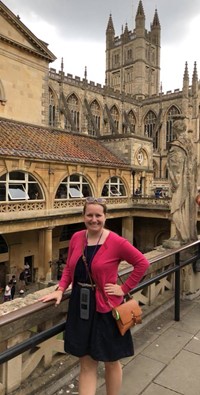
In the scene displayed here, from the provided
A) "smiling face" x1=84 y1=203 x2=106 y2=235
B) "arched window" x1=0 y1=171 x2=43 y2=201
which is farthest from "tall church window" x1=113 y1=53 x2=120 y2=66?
"smiling face" x1=84 y1=203 x2=106 y2=235

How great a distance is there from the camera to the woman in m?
2.31

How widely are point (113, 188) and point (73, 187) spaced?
433cm

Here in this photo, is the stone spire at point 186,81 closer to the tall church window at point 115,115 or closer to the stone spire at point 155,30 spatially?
the tall church window at point 115,115

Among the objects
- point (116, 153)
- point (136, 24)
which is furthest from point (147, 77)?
point (116, 153)

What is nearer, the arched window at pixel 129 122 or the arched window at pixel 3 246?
the arched window at pixel 3 246

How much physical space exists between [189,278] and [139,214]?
1856 cm

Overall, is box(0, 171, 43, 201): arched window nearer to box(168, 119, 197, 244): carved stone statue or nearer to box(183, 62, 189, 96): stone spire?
box(168, 119, 197, 244): carved stone statue

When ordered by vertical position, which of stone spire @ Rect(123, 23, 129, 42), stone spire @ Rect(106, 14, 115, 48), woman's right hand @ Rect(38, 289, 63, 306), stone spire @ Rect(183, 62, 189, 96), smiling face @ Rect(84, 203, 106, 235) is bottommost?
woman's right hand @ Rect(38, 289, 63, 306)

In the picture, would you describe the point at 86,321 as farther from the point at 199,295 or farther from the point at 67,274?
the point at 199,295

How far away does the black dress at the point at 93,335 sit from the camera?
2.31 m

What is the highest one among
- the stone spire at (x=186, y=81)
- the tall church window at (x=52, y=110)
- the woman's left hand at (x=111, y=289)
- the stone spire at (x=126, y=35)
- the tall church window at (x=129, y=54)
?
the stone spire at (x=126, y=35)

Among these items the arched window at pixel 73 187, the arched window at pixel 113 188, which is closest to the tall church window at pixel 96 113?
the arched window at pixel 113 188

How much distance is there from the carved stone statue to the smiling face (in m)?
3.75

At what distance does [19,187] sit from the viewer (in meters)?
16.6
